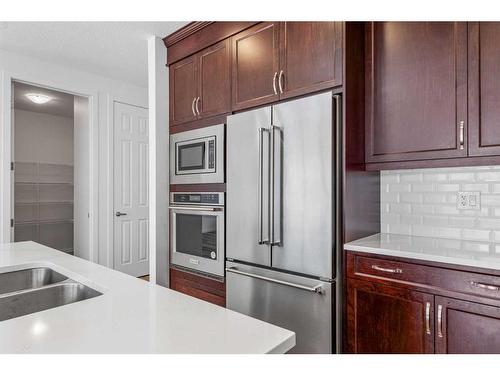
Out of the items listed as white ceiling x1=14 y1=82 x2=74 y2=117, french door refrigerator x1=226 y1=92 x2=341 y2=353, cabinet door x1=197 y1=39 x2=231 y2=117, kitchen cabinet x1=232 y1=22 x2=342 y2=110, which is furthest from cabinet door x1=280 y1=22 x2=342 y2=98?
white ceiling x1=14 y1=82 x2=74 y2=117

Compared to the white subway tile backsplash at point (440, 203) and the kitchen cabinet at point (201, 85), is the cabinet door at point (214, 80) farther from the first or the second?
the white subway tile backsplash at point (440, 203)

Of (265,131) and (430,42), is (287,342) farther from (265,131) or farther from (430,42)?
(430,42)

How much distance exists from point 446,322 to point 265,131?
4.30 feet

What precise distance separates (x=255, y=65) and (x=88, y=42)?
185 cm

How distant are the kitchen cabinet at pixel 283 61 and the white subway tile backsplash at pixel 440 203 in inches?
31.1

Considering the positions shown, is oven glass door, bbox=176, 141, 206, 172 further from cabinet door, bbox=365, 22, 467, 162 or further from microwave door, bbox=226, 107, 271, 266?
cabinet door, bbox=365, 22, 467, 162

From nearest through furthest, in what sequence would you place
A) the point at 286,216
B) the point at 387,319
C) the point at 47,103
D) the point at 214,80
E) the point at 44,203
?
the point at 387,319 < the point at 286,216 < the point at 214,80 < the point at 47,103 < the point at 44,203

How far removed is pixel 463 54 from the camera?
166 centimetres

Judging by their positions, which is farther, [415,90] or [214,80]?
[214,80]

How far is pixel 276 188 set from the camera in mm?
1941

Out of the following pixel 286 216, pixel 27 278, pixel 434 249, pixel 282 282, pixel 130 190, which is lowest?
pixel 282 282

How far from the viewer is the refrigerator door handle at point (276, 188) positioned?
194cm

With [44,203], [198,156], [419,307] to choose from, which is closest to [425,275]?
[419,307]

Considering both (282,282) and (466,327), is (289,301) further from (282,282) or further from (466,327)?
(466,327)
